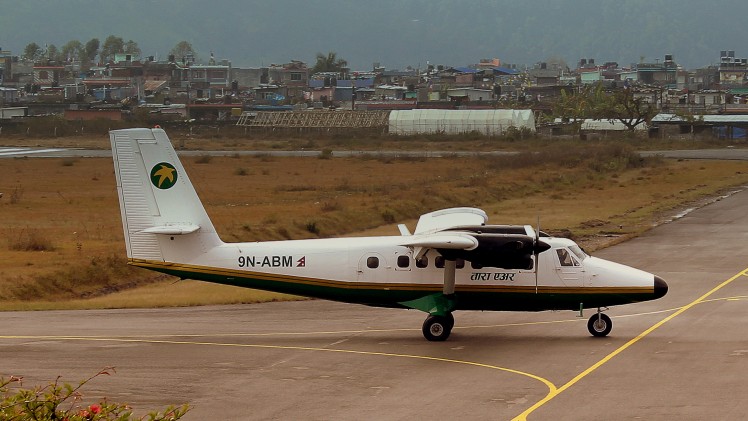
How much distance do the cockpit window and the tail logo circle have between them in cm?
1101

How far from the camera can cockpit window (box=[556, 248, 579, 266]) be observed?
105ft

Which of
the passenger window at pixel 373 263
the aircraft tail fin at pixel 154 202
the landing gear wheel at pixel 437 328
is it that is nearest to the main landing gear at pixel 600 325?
the landing gear wheel at pixel 437 328

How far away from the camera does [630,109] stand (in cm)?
16412

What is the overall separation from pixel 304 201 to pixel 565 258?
46843 mm

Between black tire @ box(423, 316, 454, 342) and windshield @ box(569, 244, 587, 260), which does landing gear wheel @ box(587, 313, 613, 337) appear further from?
black tire @ box(423, 316, 454, 342)

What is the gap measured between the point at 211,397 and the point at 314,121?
14980 cm

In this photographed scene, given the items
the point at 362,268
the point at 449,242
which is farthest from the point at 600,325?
the point at 362,268

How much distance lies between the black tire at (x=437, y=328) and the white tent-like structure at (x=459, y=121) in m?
133

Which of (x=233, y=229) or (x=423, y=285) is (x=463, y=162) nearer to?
(x=233, y=229)

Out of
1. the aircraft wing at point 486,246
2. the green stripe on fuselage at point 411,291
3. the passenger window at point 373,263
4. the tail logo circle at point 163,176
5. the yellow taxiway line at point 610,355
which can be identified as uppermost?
the tail logo circle at point 163,176

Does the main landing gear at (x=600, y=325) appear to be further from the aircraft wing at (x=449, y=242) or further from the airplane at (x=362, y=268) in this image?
the aircraft wing at (x=449, y=242)

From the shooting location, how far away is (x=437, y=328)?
104ft

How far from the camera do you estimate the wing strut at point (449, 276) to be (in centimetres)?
3122

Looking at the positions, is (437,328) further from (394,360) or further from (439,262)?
(394,360)
